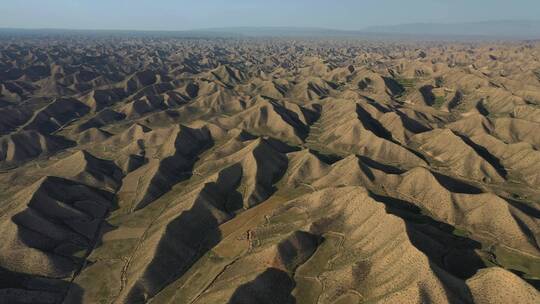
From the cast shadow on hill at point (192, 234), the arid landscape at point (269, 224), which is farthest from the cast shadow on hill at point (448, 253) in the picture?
the cast shadow on hill at point (192, 234)

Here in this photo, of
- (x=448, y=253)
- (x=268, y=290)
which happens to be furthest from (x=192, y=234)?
(x=448, y=253)

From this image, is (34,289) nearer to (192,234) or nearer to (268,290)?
(192,234)

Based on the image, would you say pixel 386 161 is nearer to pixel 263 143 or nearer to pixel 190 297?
pixel 263 143

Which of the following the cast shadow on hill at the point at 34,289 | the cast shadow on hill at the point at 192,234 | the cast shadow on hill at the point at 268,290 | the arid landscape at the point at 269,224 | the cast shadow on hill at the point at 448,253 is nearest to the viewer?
the cast shadow on hill at the point at 448,253

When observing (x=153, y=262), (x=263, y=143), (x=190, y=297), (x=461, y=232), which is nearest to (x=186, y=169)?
(x=263, y=143)

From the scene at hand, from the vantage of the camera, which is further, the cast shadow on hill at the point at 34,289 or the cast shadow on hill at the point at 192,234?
the cast shadow on hill at the point at 192,234

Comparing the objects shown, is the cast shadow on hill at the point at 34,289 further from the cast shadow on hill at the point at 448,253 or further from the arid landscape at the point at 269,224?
the cast shadow on hill at the point at 448,253
